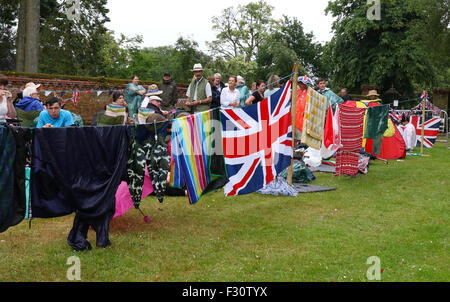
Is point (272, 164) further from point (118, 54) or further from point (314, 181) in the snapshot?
point (118, 54)

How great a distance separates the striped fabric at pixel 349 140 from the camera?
28.1 ft

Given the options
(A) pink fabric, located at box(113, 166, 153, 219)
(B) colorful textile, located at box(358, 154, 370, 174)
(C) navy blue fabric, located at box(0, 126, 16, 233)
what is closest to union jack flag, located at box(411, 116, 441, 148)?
(B) colorful textile, located at box(358, 154, 370, 174)

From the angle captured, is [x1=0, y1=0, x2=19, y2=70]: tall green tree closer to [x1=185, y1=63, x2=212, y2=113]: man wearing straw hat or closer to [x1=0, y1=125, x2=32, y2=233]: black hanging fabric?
[x1=185, y1=63, x2=212, y2=113]: man wearing straw hat

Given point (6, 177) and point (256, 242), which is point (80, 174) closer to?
point (6, 177)

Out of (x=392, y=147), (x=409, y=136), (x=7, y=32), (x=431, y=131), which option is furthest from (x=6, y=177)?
(x=7, y=32)

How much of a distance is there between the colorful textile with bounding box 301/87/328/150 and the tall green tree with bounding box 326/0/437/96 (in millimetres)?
22980

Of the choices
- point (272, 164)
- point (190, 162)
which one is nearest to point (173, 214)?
point (190, 162)

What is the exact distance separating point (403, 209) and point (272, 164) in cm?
221

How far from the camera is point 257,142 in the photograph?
19.4 feet

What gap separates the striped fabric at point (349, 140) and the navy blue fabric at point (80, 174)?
5.37 m

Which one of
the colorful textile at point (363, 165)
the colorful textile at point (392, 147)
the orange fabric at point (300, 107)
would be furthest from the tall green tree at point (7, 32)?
the colorful textile at point (363, 165)

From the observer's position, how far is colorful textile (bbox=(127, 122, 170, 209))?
4.72 metres

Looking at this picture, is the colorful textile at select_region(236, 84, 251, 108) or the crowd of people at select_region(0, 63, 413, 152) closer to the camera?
the crowd of people at select_region(0, 63, 413, 152)

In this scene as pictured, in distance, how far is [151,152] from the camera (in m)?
4.88
